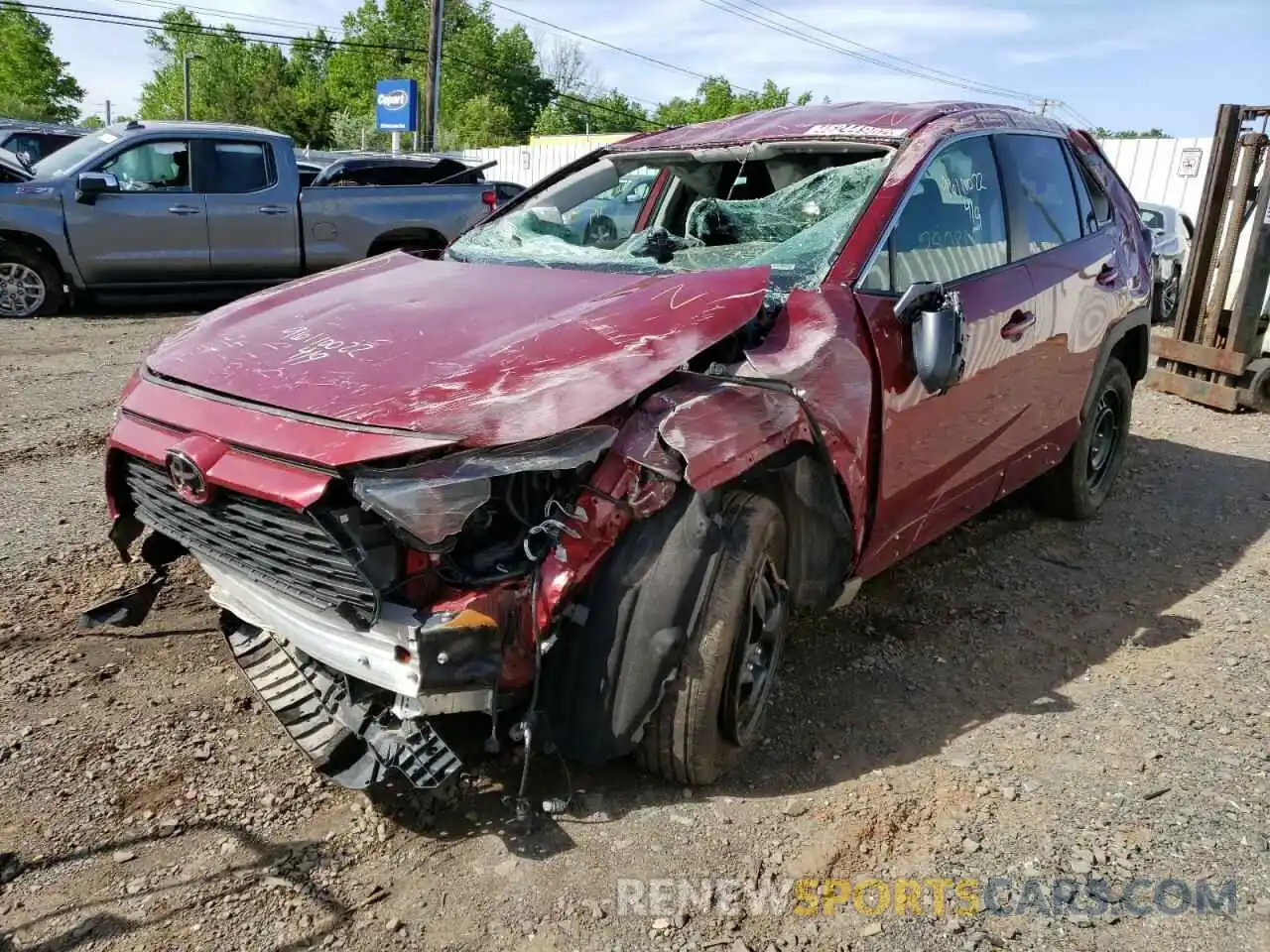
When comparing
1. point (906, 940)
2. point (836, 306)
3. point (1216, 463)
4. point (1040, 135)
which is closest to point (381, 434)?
point (836, 306)

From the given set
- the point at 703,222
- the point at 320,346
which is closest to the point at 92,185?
the point at 703,222

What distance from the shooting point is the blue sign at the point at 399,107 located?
94.1ft

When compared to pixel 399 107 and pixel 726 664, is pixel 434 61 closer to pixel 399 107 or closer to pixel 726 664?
pixel 399 107

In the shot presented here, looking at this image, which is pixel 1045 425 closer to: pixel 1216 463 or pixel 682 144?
pixel 682 144

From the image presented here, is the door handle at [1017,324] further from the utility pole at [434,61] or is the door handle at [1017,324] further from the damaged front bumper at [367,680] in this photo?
the utility pole at [434,61]

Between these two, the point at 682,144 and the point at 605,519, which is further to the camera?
the point at 682,144

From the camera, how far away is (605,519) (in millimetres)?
2453

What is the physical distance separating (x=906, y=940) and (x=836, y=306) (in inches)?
66.2

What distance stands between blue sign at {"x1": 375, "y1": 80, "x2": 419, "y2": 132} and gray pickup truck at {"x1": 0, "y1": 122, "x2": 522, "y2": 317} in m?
19.5

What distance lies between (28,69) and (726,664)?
195ft

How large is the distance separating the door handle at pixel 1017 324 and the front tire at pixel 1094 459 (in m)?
1.11

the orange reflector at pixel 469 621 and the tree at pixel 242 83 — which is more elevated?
the tree at pixel 242 83

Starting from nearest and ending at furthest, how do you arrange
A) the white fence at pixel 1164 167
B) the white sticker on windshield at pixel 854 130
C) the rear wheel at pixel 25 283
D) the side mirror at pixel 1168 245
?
the white sticker on windshield at pixel 854 130
the rear wheel at pixel 25 283
the side mirror at pixel 1168 245
the white fence at pixel 1164 167

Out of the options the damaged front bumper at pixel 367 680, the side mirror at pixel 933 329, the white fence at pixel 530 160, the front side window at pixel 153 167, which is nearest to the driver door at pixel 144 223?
the front side window at pixel 153 167
